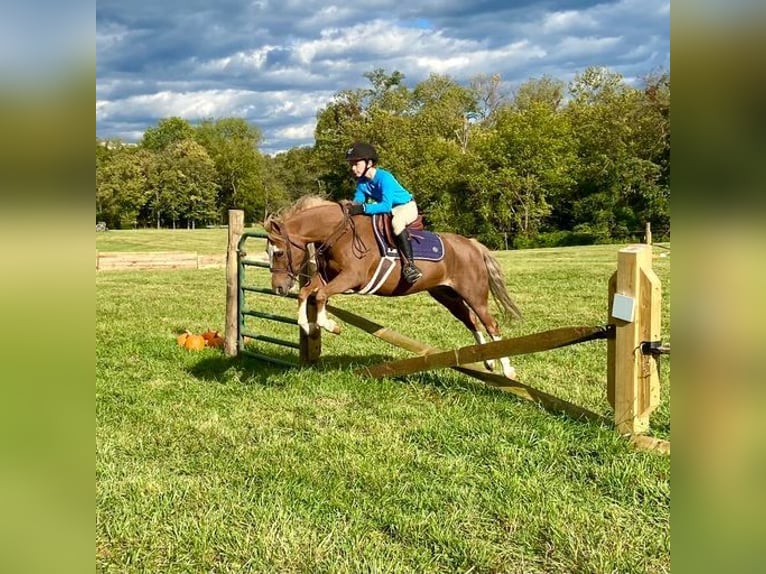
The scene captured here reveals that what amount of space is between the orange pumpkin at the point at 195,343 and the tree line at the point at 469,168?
2247cm

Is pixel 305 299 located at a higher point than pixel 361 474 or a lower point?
higher

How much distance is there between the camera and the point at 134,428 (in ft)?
18.5

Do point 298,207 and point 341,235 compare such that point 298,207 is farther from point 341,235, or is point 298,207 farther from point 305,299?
point 305,299

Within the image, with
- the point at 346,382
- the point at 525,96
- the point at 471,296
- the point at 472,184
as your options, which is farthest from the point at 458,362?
the point at 525,96

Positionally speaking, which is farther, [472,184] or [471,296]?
[472,184]

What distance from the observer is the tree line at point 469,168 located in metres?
39.3

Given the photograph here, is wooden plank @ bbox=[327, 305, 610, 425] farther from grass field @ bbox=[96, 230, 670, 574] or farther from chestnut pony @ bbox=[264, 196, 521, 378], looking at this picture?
chestnut pony @ bbox=[264, 196, 521, 378]

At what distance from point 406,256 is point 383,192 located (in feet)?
2.30

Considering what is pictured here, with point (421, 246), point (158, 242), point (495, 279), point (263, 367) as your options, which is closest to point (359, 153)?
point (421, 246)

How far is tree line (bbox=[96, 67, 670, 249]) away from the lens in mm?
39312

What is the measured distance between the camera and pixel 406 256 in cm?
698
